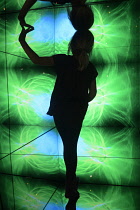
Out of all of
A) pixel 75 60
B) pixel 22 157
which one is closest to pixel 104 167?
pixel 22 157

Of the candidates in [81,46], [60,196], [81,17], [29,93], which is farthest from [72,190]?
[29,93]

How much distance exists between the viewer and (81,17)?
101 centimetres

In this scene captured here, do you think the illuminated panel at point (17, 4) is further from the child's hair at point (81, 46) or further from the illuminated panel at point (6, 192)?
the illuminated panel at point (6, 192)

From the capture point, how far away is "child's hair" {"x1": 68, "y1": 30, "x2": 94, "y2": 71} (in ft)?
3.27

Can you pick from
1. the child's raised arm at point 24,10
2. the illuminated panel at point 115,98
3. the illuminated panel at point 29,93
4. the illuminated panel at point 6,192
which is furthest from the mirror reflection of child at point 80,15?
the illuminated panel at point 115,98

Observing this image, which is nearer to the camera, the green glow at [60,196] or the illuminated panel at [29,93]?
the green glow at [60,196]

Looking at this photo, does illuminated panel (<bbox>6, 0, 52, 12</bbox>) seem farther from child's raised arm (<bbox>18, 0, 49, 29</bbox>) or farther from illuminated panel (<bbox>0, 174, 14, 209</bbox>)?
illuminated panel (<bbox>0, 174, 14, 209</bbox>)

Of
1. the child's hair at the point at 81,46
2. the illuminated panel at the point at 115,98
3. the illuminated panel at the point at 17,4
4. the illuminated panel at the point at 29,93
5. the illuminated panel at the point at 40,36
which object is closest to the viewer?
the child's hair at the point at 81,46

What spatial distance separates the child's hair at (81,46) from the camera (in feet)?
3.27

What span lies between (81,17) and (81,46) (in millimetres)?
122

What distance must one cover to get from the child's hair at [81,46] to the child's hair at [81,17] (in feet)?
0.09

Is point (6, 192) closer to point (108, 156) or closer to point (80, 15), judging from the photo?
point (108, 156)

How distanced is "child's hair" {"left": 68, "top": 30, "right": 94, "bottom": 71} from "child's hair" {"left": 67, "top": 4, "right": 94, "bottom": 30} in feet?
0.09

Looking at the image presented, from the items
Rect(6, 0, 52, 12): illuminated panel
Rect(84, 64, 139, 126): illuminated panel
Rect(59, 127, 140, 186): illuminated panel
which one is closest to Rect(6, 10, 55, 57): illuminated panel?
Rect(6, 0, 52, 12): illuminated panel
